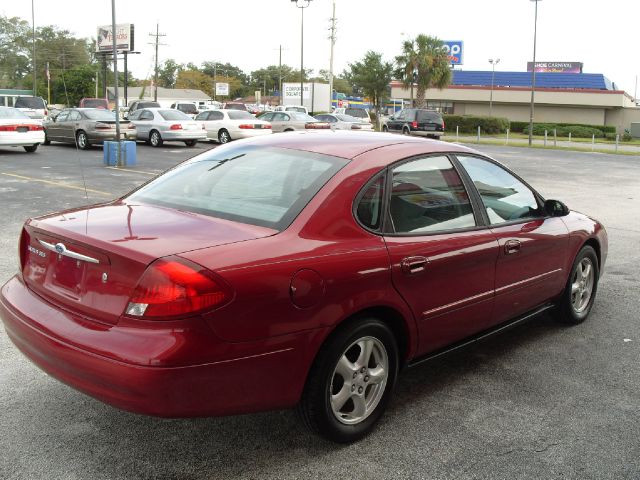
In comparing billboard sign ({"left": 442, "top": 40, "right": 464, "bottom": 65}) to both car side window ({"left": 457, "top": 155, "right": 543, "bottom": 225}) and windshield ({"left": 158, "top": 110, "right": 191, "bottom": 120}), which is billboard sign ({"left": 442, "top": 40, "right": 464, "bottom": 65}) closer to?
windshield ({"left": 158, "top": 110, "right": 191, "bottom": 120})

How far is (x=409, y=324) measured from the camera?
364 cm

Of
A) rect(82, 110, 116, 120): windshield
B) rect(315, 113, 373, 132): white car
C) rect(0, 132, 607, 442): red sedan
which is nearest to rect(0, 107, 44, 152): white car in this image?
rect(82, 110, 116, 120): windshield

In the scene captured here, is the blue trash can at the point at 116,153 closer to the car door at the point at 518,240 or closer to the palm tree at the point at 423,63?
the car door at the point at 518,240

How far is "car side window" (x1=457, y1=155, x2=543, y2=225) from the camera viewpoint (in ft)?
14.5

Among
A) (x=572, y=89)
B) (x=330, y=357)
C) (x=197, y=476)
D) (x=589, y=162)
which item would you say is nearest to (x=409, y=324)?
(x=330, y=357)

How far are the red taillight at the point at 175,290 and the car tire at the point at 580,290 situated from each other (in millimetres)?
3311

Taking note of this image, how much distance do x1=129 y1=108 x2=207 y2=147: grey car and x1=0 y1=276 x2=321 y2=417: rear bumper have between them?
79.2 feet

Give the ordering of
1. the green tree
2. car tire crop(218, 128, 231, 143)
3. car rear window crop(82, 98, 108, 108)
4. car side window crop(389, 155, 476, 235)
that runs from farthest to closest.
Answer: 1. the green tree
2. car rear window crop(82, 98, 108, 108)
3. car tire crop(218, 128, 231, 143)
4. car side window crop(389, 155, 476, 235)

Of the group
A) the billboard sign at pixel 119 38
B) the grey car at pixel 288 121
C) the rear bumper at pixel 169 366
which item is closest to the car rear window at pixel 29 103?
the billboard sign at pixel 119 38

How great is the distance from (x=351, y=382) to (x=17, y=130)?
20322mm

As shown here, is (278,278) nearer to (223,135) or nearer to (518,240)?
(518,240)

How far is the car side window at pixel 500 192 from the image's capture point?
441cm

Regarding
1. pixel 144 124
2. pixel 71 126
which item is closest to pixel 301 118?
pixel 144 124

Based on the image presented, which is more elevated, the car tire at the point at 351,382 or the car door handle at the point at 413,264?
the car door handle at the point at 413,264
